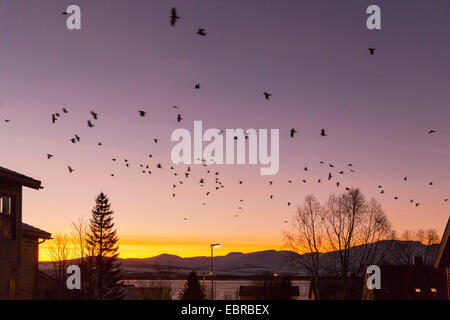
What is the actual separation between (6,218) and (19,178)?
1855 millimetres

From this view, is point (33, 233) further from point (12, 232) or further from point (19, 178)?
point (19, 178)

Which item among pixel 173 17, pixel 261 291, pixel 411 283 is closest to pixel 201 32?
pixel 173 17

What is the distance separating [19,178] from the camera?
25.3 metres

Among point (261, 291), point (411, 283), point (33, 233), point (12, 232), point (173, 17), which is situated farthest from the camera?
point (261, 291)

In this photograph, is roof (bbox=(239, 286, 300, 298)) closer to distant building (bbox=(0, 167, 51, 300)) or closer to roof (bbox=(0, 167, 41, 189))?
distant building (bbox=(0, 167, 51, 300))

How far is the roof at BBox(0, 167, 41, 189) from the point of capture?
2405cm

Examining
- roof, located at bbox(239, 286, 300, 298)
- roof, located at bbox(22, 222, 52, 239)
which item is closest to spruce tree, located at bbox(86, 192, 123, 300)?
roof, located at bbox(239, 286, 300, 298)

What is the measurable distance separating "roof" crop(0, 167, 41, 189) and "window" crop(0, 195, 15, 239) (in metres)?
0.89

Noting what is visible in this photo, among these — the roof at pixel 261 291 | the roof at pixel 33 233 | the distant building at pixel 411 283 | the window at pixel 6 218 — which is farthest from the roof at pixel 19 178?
the distant building at pixel 411 283

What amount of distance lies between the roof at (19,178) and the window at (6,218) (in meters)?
0.89
